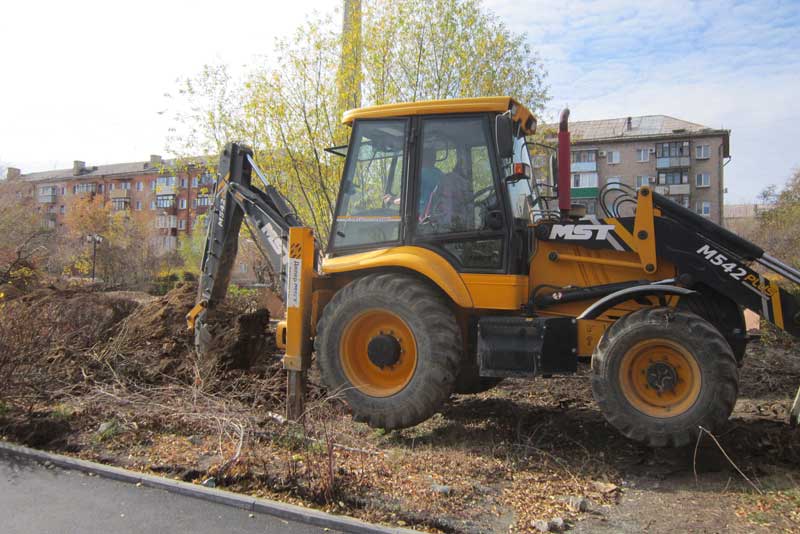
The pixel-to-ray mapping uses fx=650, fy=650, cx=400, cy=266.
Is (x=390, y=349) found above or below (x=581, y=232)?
below

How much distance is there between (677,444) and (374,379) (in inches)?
108

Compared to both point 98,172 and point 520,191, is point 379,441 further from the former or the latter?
point 98,172

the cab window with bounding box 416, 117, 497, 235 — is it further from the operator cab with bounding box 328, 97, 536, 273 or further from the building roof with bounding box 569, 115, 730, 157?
the building roof with bounding box 569, 115, 730, 157

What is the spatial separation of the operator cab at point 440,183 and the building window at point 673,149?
5763 cm

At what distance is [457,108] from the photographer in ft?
20.1

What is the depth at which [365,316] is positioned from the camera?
6.25m

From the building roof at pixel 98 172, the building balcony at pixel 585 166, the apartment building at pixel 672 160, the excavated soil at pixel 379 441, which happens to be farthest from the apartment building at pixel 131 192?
the excavated soil at pixel 379 441

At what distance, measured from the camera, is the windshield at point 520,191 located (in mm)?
6031

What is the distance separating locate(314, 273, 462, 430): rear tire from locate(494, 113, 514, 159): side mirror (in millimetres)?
1455

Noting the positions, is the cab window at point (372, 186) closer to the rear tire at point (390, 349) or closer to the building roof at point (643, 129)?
the rear tire at point (390, 349)

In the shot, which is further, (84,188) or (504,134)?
(84,188)

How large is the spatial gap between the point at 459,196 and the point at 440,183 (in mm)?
229

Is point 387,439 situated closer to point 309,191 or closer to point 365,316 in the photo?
point 365,316

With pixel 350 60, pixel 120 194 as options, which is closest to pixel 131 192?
pixel 120 194
